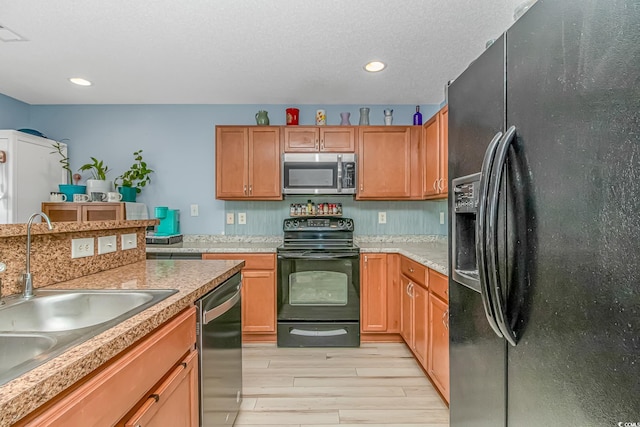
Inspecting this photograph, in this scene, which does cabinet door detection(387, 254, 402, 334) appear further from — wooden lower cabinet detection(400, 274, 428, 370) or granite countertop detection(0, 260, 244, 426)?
granite countertop detection(0, 260, 244, 426)

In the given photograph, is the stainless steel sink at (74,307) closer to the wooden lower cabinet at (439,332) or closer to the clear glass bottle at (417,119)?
the wooden lower cabinet at (439,332)

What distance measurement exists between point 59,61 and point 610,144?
329 cm

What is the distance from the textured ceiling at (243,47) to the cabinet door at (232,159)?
0.38m

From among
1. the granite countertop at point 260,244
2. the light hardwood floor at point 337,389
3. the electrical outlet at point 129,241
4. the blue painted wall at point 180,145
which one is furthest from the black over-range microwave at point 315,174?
the electrical outlet at point 129,241

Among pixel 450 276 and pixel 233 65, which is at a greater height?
pixel 233 65

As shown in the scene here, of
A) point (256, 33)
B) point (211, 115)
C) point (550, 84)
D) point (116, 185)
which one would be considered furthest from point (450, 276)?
point (116, 185)

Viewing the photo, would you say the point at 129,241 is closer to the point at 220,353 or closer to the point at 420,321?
the point at 220,353

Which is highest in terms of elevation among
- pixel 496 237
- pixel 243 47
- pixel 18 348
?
pixel 243 47

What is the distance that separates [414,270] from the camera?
99.3 inches

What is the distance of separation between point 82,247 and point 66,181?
271cm

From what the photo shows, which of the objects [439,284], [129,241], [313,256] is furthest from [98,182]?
[439,284]

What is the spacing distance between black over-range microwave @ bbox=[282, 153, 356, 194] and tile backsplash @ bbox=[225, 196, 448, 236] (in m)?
0.32

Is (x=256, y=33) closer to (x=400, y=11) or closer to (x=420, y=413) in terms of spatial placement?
(x=400, y=11)

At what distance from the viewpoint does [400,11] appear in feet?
6.25
